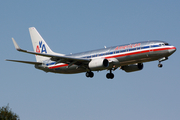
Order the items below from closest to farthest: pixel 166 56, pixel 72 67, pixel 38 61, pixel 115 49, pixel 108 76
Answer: pixel 166 56 → pixel 115 49 → pixel 72 67 → pixel 108 76 → pixel 38 61

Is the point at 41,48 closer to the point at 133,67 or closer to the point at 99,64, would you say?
the point at 99,64

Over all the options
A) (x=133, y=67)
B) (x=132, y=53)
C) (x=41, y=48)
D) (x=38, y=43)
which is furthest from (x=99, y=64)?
(x=38, y=43)

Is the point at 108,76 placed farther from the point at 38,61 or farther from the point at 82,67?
the point at 38,61

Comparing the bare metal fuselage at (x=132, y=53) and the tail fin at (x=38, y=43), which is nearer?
the bare metal fuselage at (x=132, y=53)

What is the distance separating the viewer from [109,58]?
4984cm

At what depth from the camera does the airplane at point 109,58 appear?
46.7 metres

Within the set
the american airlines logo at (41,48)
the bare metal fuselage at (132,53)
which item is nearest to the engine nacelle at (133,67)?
the bare metal fuselage at (132,53)

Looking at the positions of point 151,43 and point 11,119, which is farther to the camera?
point 11,119

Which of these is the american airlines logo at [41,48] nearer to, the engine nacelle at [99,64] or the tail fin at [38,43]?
the tail fin at [38,43]

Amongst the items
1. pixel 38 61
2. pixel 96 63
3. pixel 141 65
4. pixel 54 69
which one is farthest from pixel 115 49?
pixel 38 61

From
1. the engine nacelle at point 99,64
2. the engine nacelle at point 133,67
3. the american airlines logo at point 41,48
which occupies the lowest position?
the engine nacelle at point 99,64

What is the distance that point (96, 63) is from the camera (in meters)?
49.4

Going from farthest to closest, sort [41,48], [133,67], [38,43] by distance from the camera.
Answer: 1. [38,43]
2. [41,48]
3. [133,67]

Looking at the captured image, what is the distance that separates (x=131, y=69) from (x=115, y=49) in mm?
7389
